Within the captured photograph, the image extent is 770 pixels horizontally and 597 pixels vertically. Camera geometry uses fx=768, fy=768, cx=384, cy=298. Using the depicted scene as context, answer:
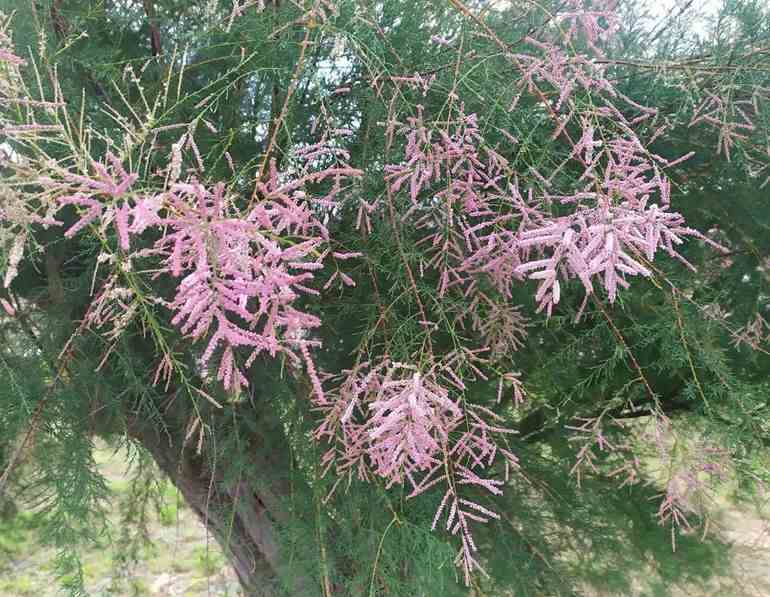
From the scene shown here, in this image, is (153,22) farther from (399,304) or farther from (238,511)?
(238,511)

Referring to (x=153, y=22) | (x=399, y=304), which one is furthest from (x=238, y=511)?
(x=153, y=22)

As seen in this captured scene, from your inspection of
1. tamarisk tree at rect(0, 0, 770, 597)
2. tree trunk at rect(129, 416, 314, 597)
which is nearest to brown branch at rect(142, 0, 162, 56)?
tamarisk tree at rect(0, 0, 770, 597)

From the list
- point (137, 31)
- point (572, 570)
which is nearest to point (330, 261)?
point (137, 31)

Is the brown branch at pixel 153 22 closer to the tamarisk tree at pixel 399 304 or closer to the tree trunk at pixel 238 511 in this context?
the tamarisk tree at pixel 399 304

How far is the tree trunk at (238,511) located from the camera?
1.24m

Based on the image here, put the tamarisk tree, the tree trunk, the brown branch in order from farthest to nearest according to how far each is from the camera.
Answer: the tree trunk
the brown branch
the tamarisk tree

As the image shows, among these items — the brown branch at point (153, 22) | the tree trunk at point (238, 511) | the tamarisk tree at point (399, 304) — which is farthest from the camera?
the tree trunk at point (238, 511)

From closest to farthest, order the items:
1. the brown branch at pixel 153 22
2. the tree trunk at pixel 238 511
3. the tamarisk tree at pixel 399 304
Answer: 1. the tamarisk tree at pixel 399 304
2. the brown branch at pixel 153 22
3. the tree trunk at pixel 238 511

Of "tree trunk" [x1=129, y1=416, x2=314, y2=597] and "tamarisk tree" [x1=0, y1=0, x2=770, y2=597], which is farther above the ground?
"tamarisk tree" [x1=0, y1=0, x2=770, y2=597]

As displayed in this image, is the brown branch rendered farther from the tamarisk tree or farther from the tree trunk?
the tree trunk

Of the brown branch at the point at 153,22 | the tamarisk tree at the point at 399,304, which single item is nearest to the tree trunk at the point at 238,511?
the tamarisk tree at the point at 399,304

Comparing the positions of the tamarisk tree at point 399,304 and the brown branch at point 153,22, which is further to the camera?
the brown branch at point 153,22

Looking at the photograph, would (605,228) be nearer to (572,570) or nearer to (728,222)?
(728,222)

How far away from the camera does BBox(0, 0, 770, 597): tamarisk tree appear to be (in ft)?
2.94
